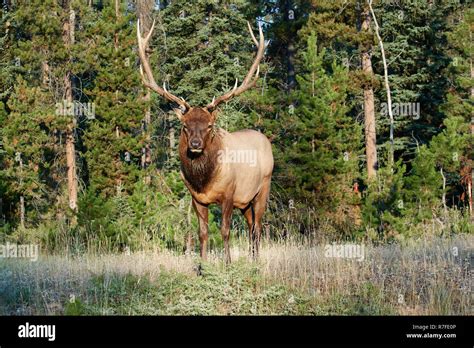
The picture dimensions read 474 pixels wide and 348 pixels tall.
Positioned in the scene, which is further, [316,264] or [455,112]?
[455,112]

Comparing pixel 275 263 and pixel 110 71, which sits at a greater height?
pixel 110 71

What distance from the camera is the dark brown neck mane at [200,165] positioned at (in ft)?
26.1

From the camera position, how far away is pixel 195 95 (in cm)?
2506

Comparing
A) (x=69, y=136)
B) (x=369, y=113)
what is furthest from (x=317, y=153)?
(x=69, y=136)

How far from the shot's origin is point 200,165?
26.1 ft

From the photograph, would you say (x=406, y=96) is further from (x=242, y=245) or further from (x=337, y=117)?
(x=242, y=245)

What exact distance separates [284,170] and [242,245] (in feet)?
19.6

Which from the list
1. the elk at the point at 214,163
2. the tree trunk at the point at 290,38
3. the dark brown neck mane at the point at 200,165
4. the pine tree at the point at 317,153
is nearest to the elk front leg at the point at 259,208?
the elk at the point at 214,163

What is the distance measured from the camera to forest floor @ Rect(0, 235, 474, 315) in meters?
6.29

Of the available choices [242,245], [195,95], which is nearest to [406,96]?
[195,95]

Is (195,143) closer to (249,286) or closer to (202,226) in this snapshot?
(202,226)

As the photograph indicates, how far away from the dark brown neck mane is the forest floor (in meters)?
1.08

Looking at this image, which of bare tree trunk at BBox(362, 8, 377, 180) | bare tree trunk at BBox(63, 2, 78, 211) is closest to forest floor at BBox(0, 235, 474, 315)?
bare tree trunk at BBox(362, 8, 377, 180)

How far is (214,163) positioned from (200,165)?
8.8 inches
